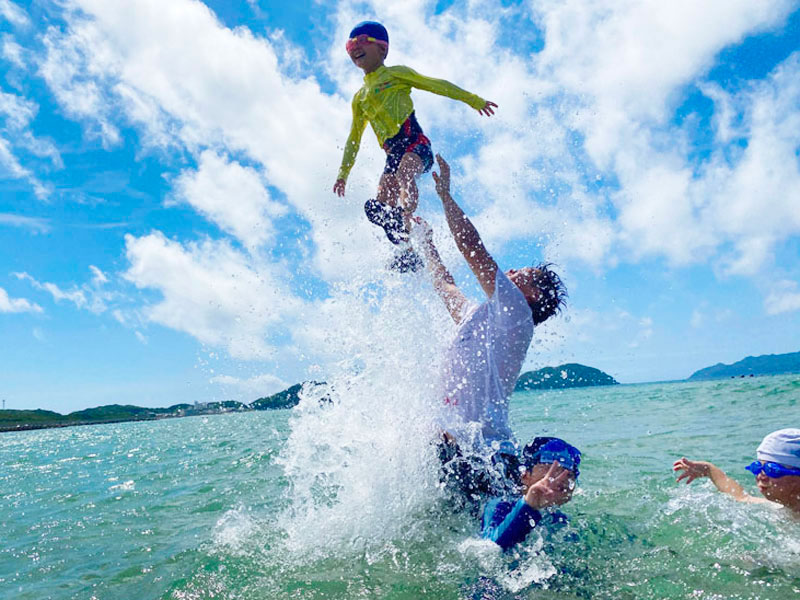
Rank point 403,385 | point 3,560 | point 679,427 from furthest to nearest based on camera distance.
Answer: point 679,427 → point 3,560 → point 403,385

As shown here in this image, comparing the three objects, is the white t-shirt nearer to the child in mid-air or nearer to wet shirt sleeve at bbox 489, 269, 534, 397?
wet shirt sleeve at bbox 489, 269, 534, 397

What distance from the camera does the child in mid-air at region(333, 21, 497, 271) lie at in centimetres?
486

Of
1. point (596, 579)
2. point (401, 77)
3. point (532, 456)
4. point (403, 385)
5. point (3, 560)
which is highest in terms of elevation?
point (401, 77)

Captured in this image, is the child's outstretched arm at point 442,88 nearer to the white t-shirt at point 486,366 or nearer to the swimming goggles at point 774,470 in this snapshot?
the white t-shirt at point 486,366

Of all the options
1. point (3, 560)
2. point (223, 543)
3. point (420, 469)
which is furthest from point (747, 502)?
point (3, 560)

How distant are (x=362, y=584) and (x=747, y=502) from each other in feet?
10.7

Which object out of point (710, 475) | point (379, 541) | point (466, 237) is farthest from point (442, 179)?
point (710, 475)

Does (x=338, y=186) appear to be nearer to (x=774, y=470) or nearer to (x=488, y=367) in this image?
(x=488, y=367)

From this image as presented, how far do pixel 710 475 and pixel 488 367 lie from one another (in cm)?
234

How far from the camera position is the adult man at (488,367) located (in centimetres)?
348

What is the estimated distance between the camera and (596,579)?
330cm

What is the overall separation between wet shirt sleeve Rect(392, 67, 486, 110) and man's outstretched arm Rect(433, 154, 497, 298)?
127 cm

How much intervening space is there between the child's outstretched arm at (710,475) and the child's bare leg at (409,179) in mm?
3130

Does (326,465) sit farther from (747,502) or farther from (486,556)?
(747,502)
